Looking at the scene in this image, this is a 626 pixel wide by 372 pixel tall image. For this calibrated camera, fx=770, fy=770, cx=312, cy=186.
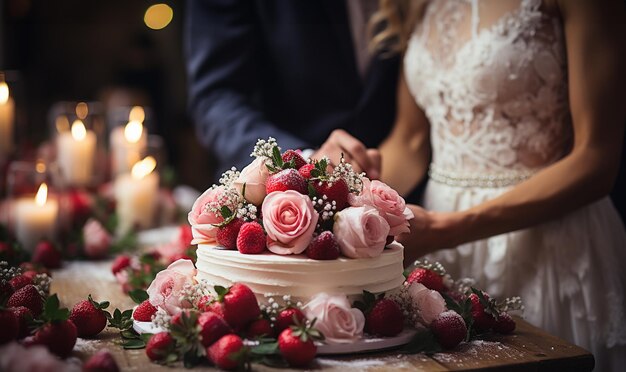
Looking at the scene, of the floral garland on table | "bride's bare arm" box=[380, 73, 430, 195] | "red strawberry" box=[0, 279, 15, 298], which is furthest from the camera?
"bride's bare arm" box=[380, 73, 430, 195]

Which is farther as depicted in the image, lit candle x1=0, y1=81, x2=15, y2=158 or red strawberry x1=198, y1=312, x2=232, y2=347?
lit candle x1=0, y1=81, x2=15, y2=158

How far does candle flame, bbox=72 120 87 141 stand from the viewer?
11.4ft

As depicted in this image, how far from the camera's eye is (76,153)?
3496 mm

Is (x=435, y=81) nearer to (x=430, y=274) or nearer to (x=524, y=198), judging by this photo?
(x=524, y=198)

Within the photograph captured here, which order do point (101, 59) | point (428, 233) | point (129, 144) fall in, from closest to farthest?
point (428, 233) → point (129, 144) → point (101, 59)

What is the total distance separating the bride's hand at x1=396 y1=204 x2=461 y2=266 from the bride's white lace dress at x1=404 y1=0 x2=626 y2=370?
0.91 feet

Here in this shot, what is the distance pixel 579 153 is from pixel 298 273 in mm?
940

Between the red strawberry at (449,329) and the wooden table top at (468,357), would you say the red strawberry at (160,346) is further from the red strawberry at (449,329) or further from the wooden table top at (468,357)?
the red strawberry at (449,329)

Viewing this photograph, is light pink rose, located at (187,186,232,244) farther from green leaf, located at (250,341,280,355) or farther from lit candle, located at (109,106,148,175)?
lit candle, located at (109,106,148,175)

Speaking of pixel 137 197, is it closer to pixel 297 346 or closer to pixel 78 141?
pixel 78 141

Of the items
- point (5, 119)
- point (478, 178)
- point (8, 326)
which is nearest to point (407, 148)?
point (478, 178)

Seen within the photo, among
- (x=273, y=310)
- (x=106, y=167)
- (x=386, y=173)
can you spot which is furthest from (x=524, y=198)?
(x=106, y=167)

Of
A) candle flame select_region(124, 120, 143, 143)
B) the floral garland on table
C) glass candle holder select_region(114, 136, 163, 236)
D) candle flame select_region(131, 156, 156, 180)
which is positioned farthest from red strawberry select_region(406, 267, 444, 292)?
candle flame select_region(124, 120, 143, 143)

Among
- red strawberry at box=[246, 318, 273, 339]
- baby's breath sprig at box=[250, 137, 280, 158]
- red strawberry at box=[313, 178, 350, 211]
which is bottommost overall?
red strawberry at box=[246, 318, 273, 339]
